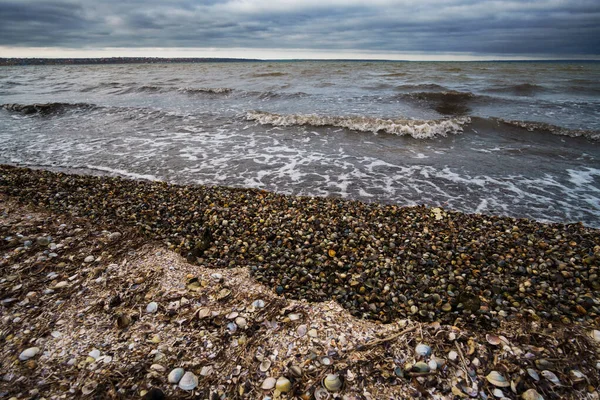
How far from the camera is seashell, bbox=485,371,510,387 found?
2.71 metres

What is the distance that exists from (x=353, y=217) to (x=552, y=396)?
3777 mm

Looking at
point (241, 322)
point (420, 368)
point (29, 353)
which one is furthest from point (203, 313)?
point (420, 368)

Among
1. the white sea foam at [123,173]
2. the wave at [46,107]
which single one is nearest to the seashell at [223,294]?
the white sea foam at [123,173]

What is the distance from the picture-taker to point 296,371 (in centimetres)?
287

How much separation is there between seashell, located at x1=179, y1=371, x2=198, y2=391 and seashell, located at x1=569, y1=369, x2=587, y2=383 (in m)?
3.45

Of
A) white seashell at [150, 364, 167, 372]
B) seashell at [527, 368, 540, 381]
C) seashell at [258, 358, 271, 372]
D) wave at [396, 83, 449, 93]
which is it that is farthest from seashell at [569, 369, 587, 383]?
wave at [396, 83, 449, 93]

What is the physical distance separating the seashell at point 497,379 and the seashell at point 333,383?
4.47 feet

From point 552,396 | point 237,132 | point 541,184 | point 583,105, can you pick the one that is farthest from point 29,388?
point 583,105

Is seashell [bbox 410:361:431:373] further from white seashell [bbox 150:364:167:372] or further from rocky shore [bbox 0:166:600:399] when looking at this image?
white seashell [bbox 150:364:167:372]

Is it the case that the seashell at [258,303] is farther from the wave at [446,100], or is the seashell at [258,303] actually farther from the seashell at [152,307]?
the wave at [446,100]

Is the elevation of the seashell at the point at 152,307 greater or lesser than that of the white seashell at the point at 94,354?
greater

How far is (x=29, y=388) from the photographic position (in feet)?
8.84

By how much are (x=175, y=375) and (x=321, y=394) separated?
1392 millimetres

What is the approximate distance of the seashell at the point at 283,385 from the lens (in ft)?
8.98
